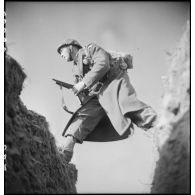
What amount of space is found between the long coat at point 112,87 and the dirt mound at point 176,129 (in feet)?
1.21

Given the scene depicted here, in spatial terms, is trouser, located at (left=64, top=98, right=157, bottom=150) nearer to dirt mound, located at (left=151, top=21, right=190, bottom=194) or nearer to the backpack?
the backpack

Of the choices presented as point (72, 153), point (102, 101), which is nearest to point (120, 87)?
point (102, 101)

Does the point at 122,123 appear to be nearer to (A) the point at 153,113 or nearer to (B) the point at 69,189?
(A) the point at 153,113

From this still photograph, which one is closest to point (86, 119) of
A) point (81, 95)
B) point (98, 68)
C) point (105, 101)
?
point (81, 95)

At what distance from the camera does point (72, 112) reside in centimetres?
410

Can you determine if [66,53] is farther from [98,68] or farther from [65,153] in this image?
[65,153]

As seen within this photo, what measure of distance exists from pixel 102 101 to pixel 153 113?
66 centimetres

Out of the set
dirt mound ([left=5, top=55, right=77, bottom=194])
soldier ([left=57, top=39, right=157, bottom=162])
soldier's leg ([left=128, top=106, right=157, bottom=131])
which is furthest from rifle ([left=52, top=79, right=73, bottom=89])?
soldier's leg ([left=128, top=106, right=157, bottom=131])

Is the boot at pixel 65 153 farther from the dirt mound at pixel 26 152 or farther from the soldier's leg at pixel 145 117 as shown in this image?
the soldier's leg at pixel 145 117

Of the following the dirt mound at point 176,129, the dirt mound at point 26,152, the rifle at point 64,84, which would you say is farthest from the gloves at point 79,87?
the dirt mound at point 176,129

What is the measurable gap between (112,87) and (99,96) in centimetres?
21

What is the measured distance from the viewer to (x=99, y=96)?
3.80 m

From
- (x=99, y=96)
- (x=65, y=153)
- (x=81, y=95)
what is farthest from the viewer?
(x=81, y=95)

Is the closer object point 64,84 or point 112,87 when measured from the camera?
point 112,87
